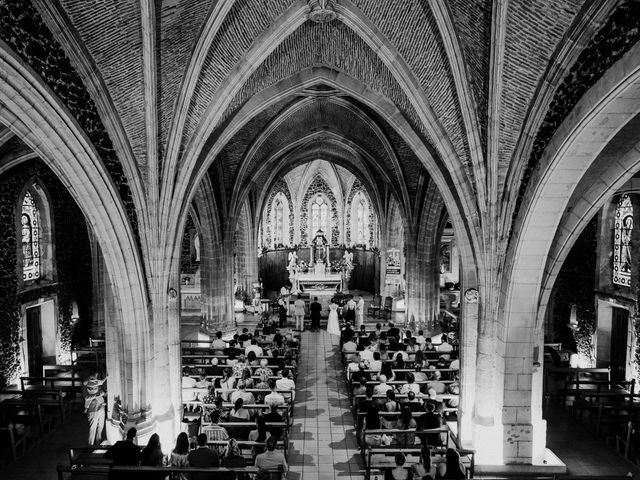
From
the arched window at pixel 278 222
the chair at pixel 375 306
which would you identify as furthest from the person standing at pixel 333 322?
the arched window at pixel 278 222

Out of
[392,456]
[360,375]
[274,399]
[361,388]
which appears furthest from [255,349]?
[392,456]

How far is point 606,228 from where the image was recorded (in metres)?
13.6

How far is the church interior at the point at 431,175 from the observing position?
668 cm

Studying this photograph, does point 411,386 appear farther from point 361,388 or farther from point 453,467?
point 453,467

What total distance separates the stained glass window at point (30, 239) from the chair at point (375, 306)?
1250 centimetres

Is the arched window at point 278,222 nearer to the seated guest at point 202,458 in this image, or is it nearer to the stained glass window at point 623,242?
the stained glass window at point 623,242

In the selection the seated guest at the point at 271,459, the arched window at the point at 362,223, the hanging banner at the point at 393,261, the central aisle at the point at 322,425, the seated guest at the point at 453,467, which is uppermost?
the arched window at the point at 362,223

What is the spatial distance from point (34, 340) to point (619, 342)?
53.2ft

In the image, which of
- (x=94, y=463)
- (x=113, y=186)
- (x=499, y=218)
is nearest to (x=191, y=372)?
(x=94, y=463)

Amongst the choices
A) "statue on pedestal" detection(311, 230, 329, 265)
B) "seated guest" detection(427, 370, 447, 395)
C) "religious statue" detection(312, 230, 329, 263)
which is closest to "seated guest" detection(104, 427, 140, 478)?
"seated guest" detection(427, 370, 447, 395)

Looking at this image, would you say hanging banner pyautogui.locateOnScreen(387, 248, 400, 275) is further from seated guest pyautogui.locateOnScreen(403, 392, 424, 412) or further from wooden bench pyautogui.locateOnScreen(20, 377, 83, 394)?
wooden bench pyautogui.locateOnScreen(20, 377, 83, 394)

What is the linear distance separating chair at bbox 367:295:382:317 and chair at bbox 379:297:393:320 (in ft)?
0.91

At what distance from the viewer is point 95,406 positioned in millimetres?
8664

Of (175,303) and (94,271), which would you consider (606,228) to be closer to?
(175,303)
